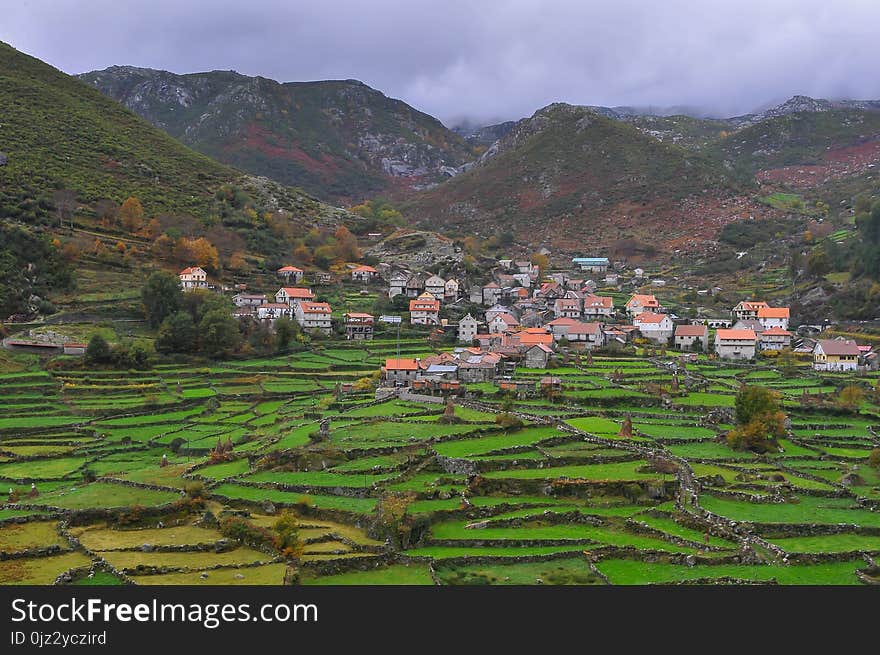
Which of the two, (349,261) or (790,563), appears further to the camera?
(349,261)

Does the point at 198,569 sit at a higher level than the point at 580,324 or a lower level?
lower

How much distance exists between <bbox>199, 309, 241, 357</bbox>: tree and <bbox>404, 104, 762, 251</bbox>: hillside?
240 ft

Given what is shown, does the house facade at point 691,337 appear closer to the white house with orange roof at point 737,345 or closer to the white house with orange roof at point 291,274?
the white house with orange roof at point 737,345

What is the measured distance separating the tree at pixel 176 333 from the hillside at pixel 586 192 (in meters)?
76.4

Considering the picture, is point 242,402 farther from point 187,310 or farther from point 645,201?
point 645,201

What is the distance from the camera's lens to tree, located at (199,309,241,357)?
2657 inches

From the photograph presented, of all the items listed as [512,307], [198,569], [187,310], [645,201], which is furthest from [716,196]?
[198,569]

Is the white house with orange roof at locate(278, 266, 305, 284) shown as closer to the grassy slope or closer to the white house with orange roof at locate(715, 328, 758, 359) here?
the white house with orange roof at locate(715, 328, 758, 359)

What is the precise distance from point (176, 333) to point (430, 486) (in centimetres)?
3873

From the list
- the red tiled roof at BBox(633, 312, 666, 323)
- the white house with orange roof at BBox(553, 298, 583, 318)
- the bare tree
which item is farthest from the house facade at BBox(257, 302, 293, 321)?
the red tiled roof at BBox(633, 312, 666, 323)

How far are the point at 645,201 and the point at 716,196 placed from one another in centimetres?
1175

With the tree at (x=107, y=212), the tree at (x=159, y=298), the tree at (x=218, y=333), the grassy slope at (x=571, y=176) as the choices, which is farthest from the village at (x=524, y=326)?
the grassy slope at (x=571, y=176)

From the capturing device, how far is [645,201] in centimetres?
14000

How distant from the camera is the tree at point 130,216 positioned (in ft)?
304
